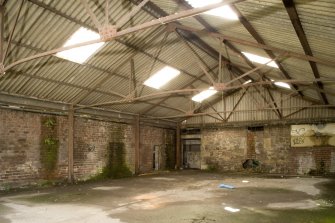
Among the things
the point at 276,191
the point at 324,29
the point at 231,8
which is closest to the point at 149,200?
the point at 276,191

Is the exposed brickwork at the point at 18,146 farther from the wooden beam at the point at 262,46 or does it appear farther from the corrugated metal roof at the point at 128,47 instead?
the wooden beam at the point at 262,46

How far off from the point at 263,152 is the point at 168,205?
12.5 metres

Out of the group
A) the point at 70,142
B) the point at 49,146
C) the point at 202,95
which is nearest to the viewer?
the point at 49,146

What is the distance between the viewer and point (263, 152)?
1917 cm

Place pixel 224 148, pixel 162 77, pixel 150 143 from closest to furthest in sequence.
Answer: pixel 162 77 < pixel 150 143 < pixel 224 148

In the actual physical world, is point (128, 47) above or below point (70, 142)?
above

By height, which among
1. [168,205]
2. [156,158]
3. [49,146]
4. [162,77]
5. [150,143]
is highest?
[162,77]

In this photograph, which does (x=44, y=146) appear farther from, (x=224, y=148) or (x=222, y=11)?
(x=224, y=148)

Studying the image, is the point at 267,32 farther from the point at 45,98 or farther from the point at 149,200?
the point at 45,98

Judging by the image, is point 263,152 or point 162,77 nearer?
point 162,77

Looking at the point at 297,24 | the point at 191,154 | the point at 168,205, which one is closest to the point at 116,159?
Result: the point at 191,154

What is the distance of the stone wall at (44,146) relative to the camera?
10930 millimetres

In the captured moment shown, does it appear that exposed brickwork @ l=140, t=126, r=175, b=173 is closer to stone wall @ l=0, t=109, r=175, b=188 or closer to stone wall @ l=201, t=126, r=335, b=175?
stone wall @ l=0, t=109, r=175, b=188

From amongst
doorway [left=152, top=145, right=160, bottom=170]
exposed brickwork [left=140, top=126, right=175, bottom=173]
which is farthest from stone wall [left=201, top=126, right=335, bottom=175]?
doorway [left=152, top=145, right=160, bottom=170]
